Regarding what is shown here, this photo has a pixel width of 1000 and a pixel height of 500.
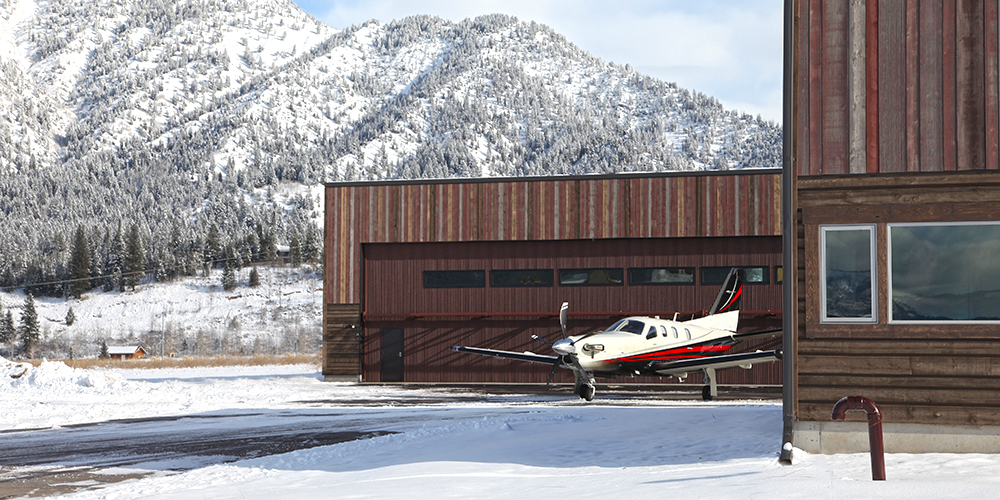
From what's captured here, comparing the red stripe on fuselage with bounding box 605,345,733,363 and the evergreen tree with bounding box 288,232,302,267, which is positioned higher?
the evergreen tree with bounding box 288,232,302,267

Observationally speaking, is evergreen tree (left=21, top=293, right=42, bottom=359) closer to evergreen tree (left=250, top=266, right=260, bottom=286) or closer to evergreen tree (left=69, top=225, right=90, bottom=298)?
evergreen tree (left=69, top=225, right=90, bottom=298)

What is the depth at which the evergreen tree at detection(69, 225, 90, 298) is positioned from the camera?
13938 cm

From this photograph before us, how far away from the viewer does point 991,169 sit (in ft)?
34.2

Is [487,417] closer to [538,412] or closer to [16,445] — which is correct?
[538,412]

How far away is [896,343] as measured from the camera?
10516 millimetres

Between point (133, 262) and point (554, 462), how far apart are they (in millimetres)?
143984

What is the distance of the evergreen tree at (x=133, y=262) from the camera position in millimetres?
141000

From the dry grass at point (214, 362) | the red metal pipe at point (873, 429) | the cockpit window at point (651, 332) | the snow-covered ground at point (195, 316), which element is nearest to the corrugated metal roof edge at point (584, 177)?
the cockpit window at point (651, 332)

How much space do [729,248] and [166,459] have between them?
65.3 ft

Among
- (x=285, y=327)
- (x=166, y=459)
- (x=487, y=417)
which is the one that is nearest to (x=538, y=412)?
(x=487, y=417)

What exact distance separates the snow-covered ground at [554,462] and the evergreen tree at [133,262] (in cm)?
12871

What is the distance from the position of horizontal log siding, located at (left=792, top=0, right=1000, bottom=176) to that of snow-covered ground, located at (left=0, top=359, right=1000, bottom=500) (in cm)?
348

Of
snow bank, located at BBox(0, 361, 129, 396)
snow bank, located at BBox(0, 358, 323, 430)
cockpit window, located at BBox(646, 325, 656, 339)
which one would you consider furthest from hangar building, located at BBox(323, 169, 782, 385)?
snow bank, located at BBox(0, 361, 129, 396)

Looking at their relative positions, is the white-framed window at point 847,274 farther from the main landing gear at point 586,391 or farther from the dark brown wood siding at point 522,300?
the dark brown wood siding at point 522,300
